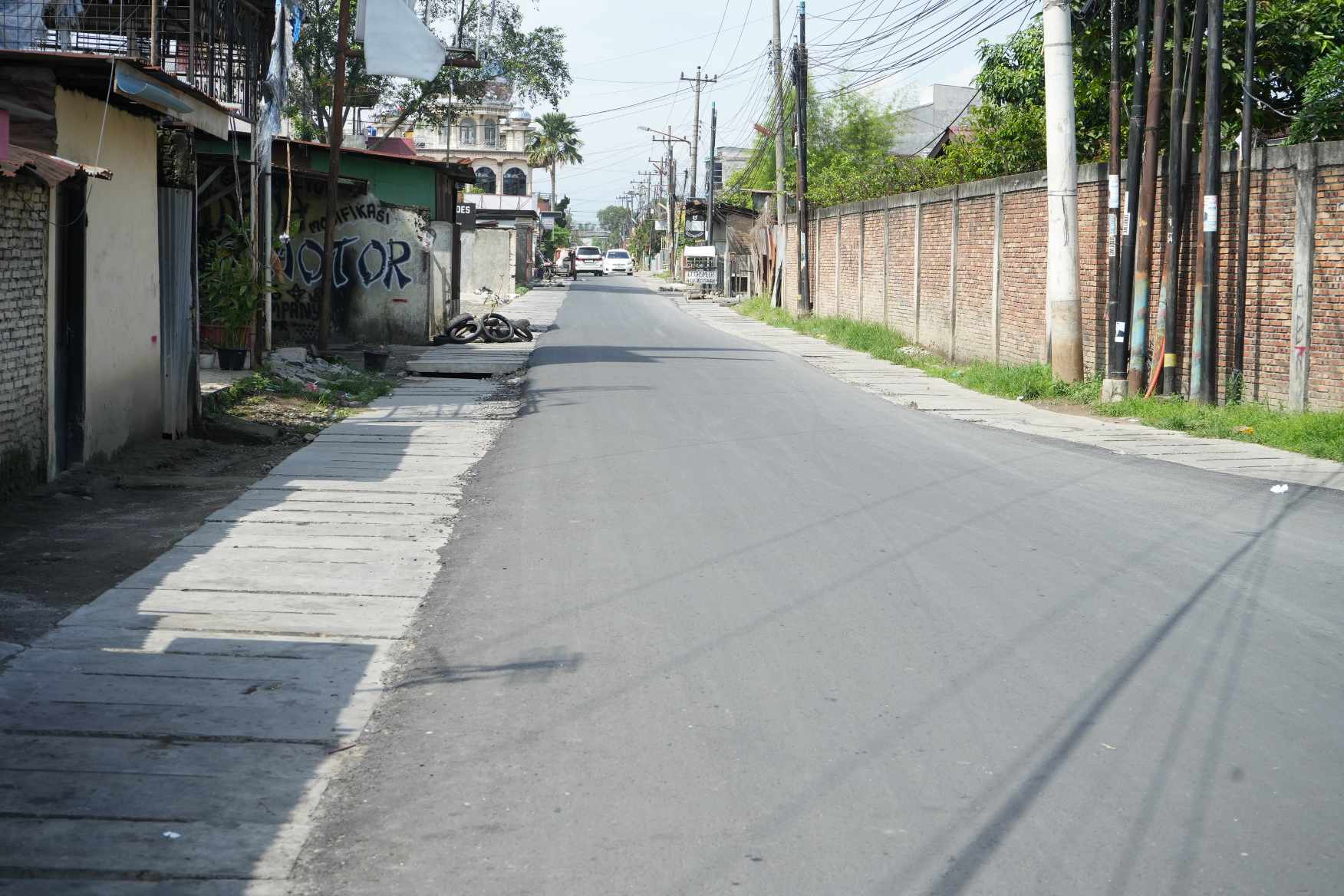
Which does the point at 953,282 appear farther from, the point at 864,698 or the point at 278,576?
A: the point at 864,698

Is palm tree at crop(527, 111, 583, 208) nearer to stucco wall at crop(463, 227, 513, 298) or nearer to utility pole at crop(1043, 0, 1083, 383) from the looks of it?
stucco wall at crop(463, 227, 513, 298)

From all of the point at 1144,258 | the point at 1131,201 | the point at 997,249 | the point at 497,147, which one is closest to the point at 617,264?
the point at 497,147

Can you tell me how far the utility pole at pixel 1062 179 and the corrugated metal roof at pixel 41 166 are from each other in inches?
457

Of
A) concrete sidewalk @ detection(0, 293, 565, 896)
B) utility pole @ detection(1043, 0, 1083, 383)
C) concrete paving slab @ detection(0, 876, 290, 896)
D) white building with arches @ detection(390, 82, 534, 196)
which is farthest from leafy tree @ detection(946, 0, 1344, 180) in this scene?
white building with arches @ detection(390, 82, 534, 196)

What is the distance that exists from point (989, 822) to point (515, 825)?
1.47 meters

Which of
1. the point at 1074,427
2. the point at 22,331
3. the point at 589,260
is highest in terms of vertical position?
the point at 589,260

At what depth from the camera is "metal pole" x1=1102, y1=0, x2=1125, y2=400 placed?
53.4ft

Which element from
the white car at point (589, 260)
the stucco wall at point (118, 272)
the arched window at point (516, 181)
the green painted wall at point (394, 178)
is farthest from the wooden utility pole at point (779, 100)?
the arched window at point (516, 181)

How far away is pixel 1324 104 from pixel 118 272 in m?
14.1

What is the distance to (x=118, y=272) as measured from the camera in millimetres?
11648

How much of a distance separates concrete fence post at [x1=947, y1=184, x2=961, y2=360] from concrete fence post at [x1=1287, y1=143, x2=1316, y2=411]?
9952 millimetres

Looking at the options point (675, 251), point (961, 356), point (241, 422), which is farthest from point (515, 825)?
point (675, 251)

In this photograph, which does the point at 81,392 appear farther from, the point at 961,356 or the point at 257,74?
the point at 961,356

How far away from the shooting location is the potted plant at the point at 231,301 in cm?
1798
